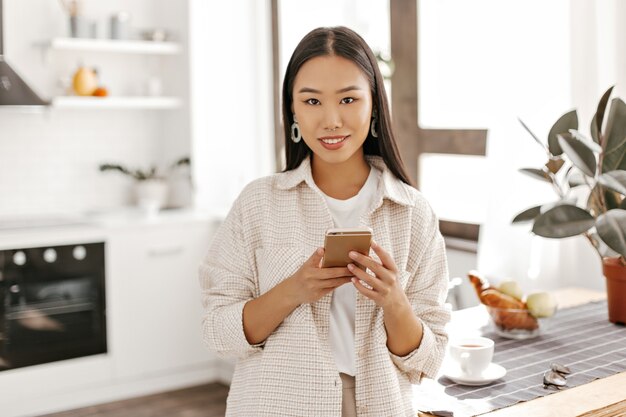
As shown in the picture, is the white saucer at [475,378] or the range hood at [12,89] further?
the range hood at [12,89]

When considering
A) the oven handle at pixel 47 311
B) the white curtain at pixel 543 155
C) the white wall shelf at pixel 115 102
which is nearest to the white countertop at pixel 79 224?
the oven handle at pixel 47 311

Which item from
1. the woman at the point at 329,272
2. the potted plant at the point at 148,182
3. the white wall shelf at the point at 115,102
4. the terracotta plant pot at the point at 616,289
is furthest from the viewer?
the potted plant at the point at 148,182

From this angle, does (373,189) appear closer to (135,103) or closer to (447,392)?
(447,392)

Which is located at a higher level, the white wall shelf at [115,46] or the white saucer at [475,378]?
the white wall shelf at [115,46]

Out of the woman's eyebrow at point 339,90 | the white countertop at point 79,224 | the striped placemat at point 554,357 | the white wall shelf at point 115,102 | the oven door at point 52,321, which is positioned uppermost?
the white wall shelf at point 115,102

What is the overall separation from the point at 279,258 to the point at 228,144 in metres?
3.31

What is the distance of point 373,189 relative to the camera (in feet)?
5.67

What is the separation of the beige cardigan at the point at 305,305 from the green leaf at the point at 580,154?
583 millimetres

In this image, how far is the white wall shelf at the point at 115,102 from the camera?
4410mm

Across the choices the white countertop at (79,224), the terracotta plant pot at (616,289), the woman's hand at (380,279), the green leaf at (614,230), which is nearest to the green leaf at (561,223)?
the green leaf at (614,230)

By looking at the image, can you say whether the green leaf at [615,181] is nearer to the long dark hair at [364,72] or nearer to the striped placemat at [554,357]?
the striped placemat at [554,357]

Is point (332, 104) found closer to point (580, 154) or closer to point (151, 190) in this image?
point (580, 154)

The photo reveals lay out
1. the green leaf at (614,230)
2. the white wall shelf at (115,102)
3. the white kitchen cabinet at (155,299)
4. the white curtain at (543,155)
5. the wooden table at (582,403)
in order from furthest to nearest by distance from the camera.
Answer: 1. the white wall shelf at (115,102)
2. the white kitchen cabinet at (155,299)
3. the white curtain at (543,155)
4. the green leaf at (614,230)
5. the wooden table at (582,403)

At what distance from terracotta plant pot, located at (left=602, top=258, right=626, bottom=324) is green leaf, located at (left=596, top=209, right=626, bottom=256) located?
385 millimetres
